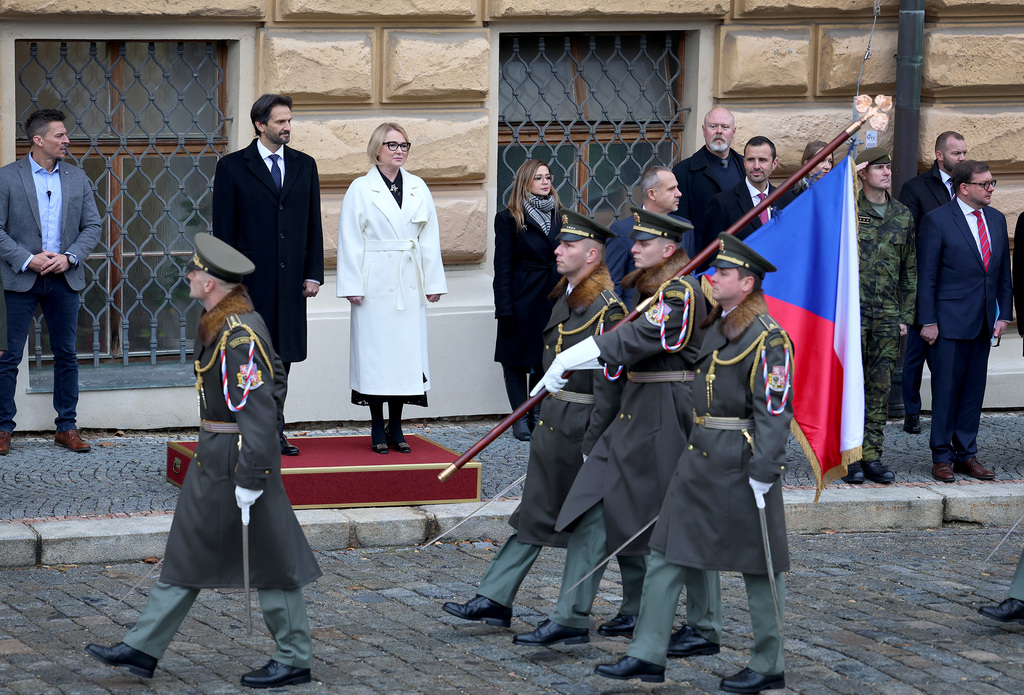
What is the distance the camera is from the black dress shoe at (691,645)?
5.59 metres

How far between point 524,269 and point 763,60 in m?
2.27

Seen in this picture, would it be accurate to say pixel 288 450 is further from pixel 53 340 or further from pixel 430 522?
pixel 53 340

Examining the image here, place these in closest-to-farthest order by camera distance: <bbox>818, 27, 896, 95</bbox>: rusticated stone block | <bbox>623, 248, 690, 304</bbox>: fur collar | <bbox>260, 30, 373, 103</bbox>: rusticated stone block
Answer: <bbox>623, 248, 690, 304</bbox>: fur collar, <bbox>260, 30, 373, 103</bbox>: rusticated stone block, <bbox>818, 27, 896, 95</bbox>: rusticated stone block

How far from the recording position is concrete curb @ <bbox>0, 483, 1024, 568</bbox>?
22.1 feet

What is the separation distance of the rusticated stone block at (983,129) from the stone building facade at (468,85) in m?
0.01

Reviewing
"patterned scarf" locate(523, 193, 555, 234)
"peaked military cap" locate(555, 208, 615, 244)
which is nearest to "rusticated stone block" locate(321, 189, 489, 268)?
"patterned scarf" locate(523, 193, 555, 234)

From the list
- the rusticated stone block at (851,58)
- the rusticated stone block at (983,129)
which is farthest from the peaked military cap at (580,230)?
the rusticated stone block at (983,129)

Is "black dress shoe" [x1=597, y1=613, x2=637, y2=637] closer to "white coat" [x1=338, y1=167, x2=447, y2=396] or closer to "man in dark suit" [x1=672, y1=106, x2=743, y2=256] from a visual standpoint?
"white coat" [x1=338, y1=167, x2=447, y2=396]

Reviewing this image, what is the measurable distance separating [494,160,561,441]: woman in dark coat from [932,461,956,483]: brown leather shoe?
7.70 feet

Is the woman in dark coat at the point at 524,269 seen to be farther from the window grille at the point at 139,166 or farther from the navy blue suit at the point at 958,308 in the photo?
the navy blue suit at the point at 958,308

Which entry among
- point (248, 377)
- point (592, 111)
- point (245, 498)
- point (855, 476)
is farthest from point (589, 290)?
point (592, 111)

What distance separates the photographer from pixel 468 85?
945 centimetres

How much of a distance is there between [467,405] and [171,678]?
4608 mm

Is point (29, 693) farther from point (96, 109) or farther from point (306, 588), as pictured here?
point (96, 109)
